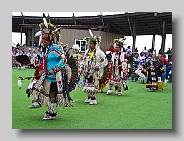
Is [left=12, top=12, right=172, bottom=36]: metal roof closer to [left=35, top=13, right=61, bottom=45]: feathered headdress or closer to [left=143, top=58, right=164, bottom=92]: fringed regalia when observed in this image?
[left=35, top=13, right=61, bottom=45]: feathered headdress

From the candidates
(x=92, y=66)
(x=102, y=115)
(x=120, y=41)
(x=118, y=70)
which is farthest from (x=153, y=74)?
(x=102, y=115)

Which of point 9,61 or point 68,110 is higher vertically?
point 9,61

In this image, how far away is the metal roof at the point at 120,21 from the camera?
5.96 metres

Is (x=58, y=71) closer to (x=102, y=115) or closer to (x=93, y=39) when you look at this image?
(x=102, y=115)

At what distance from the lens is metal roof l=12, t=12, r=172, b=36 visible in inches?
235

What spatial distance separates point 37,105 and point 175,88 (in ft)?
7.54

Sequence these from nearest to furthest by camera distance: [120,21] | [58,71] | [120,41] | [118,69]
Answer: [58,71] < [120,21] < [120,41] < [118,69]

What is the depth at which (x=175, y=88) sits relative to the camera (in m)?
5.71

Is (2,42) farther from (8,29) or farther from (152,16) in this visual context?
(152,16)

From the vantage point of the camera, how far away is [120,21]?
6.84 m

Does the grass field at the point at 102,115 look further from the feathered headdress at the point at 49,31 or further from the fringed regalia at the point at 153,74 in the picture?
the fringed regalia at the point at 153,74

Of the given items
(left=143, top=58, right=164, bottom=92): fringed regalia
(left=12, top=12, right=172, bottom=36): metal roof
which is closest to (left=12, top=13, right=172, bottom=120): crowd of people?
(left=12, top=12, right=172, bottom=36): metal roof

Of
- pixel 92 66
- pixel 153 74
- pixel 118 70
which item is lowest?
pixel 153 74

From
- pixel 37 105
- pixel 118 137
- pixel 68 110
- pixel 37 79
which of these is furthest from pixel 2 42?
pixel 118 137
